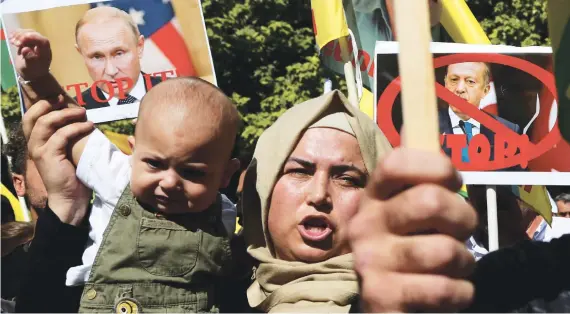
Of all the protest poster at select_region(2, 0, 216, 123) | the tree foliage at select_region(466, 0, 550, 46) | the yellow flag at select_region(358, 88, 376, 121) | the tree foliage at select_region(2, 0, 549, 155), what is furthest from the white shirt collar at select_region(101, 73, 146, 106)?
the tree foliage at select_region(466, 0, 550, 46)

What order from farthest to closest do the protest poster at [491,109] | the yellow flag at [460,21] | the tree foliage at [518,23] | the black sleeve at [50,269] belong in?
the tree foliage at [518,23], the yellow flag at [460,21], the protest poster at [491,109], the black sleeve at [50,269]

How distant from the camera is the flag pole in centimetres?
407

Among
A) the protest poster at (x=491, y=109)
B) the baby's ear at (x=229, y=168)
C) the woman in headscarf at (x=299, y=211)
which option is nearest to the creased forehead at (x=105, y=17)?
the protest poster at (x=491, y=109)

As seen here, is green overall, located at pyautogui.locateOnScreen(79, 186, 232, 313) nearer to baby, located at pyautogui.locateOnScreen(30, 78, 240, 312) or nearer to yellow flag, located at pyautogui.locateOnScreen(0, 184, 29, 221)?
baby, located at pyautogui.locateOnScreen(30, 78, 240, 312)

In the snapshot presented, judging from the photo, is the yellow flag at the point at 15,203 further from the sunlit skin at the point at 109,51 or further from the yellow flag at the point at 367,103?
the yellow flag at the point at 367,103

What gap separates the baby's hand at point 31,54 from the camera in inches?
76.5

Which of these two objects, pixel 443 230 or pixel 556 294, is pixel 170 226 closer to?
pixel 556 294

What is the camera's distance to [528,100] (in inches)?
155

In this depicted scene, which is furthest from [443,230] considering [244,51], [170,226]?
[244,51]

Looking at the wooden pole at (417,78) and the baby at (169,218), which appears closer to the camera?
the wooden pole at (417,78)

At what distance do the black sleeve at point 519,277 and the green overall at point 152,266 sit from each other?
767 mm

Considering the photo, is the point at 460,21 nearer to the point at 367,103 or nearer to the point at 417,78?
the point at 367,103

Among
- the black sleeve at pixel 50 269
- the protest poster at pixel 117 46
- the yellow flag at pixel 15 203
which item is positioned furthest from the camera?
the yellow flag at pixel 15 203

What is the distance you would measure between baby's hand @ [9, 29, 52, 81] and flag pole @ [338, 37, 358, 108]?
221cm
